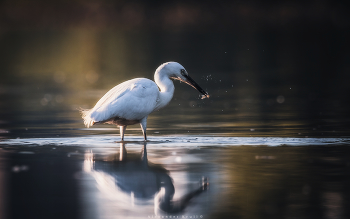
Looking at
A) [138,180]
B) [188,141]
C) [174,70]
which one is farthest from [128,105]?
[138,180]

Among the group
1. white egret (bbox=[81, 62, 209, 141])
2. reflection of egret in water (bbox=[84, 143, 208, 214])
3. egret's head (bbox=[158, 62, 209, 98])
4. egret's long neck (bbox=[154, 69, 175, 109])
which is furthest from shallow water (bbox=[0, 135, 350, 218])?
egret's head (bbox=[158, 62, 209, 98])

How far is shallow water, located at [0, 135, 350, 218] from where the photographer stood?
22.6 ft

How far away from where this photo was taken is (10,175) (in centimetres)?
864

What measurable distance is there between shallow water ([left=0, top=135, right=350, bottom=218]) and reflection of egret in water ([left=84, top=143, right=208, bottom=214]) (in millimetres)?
12

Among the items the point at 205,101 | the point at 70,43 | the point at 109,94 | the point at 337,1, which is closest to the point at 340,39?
the point at 337,1

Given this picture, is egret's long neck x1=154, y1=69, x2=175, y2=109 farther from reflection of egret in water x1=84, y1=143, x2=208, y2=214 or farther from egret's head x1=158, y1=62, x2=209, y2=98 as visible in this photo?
reflection of egret in water x1=84, y1=143, x2=208, y2=214

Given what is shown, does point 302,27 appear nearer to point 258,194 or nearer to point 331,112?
point 331,112

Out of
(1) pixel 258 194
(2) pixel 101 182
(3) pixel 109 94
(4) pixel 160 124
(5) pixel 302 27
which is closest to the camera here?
(1) pixel 258 194

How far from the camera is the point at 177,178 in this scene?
825 cm

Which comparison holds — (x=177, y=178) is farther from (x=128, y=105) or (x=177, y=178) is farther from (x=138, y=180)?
Answer: (x=128, y=105)

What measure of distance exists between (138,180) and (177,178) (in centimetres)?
48

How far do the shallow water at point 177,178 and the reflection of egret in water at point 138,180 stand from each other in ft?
0.04

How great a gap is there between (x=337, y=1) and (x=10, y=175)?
172 ft

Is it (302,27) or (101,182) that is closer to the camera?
(101,182)
